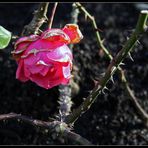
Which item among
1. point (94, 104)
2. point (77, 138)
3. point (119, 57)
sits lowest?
point (94, 104)

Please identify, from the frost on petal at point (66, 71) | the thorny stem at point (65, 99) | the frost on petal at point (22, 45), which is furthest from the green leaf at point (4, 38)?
the thorny stem at point (65, 99)

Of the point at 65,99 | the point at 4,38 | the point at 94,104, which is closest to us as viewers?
the point at 4,38

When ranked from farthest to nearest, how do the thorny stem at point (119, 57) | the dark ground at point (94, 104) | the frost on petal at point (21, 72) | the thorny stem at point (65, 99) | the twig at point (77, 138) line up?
the dark ground at point (94, 104) < the thorny stem at point (65, 99) < the frost on petal at point (21, 72) < the thorny stem at point (119, 57) < the twig at point (77, 138)

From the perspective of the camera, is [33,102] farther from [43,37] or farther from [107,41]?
[43,37]

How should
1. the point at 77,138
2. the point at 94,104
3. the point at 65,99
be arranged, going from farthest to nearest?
the point at 94,104, the point at 65,99, the point at 77,138

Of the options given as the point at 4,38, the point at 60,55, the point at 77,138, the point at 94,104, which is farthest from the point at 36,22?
the point at 94,104

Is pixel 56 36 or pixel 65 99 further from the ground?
pixel 56 36

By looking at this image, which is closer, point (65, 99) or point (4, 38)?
point (4, 38)

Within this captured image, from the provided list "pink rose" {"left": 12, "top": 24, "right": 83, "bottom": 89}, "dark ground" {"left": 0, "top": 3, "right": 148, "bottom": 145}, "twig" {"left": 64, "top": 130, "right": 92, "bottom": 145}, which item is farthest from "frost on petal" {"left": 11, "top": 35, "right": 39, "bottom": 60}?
"dark ground" {"left": 0, "top": 3, "right": 148, "bottom": 145}

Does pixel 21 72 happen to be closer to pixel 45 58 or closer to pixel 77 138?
pixel 45 58

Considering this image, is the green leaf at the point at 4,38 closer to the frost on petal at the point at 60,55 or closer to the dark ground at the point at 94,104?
the frost on petal at the point at 60,55
